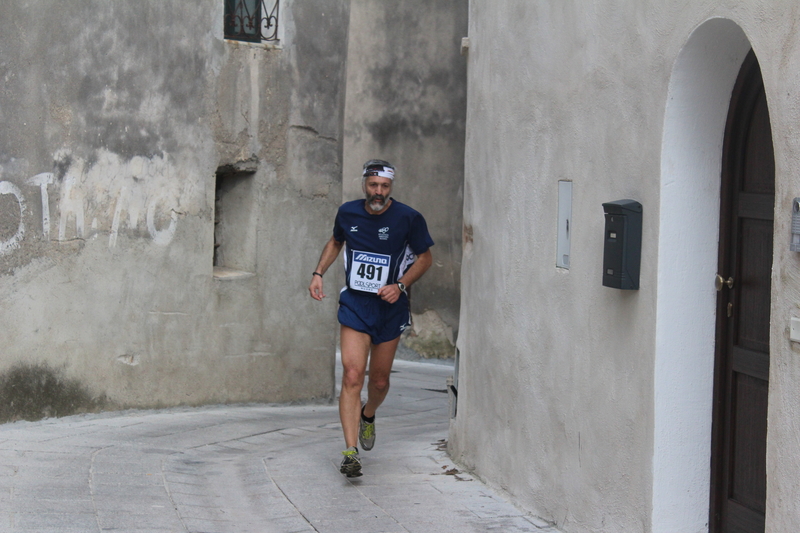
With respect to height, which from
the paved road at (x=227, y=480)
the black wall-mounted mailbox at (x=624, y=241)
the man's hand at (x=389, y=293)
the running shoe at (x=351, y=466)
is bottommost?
the paved road at (x=227, y=480)

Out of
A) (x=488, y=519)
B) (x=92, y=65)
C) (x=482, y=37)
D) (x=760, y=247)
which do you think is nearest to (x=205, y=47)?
(x=92, y=65)

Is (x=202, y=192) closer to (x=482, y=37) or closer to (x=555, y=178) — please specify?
(x=482, y=37)

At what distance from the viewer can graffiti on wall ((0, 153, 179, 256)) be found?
7.96 m

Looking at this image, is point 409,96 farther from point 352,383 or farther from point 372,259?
point 352,383

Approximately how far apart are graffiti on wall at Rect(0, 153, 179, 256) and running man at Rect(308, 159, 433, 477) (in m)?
2.50

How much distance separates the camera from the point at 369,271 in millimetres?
6566

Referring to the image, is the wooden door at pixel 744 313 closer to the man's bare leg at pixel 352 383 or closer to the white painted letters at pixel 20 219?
the man's bare leg at pixel 352 383

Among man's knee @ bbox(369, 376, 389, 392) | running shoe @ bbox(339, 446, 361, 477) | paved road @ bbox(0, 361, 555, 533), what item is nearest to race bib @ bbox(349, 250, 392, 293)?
man's knee @ bbox(369, 376, 389, 392)

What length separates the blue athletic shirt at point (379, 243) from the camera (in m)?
6.57

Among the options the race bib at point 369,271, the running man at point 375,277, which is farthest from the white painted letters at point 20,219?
the race bib at point 369,271

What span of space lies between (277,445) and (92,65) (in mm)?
3274

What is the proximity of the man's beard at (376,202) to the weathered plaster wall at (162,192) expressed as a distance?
2.83 metres

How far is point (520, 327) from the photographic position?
19.5 ft

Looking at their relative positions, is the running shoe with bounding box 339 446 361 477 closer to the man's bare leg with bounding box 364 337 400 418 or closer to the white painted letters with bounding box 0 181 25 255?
the man's bare leg with bounding box 364 337 400 418
